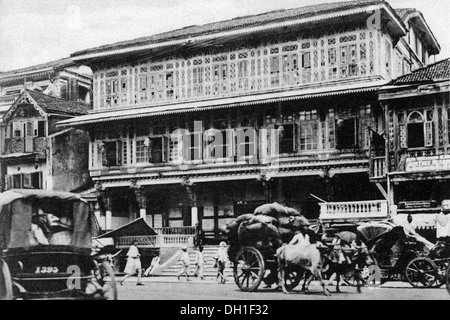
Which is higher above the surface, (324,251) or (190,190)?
(190,190)

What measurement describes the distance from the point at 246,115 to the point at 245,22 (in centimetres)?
327

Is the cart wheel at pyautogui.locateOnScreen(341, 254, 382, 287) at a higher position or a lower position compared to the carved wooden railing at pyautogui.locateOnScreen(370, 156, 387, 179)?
lower

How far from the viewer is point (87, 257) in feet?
44.7

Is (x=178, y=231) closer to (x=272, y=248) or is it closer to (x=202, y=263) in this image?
(x=202, y=263)

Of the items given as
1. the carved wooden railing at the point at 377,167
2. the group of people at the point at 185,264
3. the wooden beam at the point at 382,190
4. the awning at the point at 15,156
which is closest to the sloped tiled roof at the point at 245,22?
the awning at the point at 15,156

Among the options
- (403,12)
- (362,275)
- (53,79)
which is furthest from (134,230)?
(403,12)

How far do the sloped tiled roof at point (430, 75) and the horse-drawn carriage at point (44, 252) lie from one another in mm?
12345

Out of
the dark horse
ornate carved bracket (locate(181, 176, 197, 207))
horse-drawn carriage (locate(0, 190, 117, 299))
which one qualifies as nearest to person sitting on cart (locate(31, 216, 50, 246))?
horse-drawn carriage (locate(0, 190, 117, 299))

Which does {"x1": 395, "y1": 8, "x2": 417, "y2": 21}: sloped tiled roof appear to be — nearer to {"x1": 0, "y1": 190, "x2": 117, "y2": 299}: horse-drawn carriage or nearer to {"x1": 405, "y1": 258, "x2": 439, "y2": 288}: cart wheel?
{"x1": 405, "y1": 258, "x2": 439, "y2": 288}: cart wheel

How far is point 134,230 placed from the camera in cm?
2431

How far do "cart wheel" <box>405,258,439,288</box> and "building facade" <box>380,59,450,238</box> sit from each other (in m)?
3.73

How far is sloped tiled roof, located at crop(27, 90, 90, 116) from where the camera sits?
28125mm

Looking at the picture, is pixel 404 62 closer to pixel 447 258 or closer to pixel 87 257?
pixel 447 258
